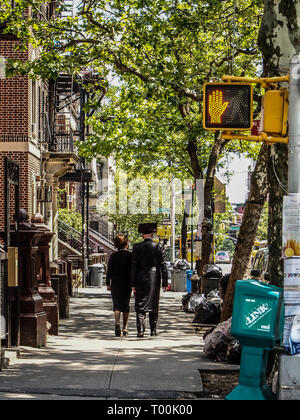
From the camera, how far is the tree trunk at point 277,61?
313 inches

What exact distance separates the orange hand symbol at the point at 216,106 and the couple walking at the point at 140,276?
200 inches

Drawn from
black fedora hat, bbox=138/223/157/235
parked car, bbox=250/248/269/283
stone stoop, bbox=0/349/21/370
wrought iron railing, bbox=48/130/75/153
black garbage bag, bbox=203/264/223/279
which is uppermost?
wrought iron railing, bbox=48/130/75/153

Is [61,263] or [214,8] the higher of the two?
[214,8]

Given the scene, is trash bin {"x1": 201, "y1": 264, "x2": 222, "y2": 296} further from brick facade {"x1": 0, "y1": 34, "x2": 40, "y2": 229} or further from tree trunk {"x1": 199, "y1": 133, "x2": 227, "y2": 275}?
brick facade {"x1": 0, "y1": 34, "x2": 40, "y2": 229}

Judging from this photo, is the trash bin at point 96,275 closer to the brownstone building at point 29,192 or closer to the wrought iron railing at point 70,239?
the brownstone building at point 29,192

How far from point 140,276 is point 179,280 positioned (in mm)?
19484

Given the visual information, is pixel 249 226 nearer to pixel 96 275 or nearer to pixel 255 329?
pixel 255 329

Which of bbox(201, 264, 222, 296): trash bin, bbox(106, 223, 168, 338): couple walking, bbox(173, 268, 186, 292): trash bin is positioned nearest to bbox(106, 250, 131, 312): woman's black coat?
bbox(106, 223, 168, 338): couple walking

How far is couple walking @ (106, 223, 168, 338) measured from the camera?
500 inches

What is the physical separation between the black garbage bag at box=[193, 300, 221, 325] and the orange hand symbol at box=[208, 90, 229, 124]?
6517mm

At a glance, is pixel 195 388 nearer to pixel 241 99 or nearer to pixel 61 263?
pixel 241 99

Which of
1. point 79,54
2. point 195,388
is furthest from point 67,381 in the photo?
point 79,54

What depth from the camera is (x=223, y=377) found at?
29.0ft
